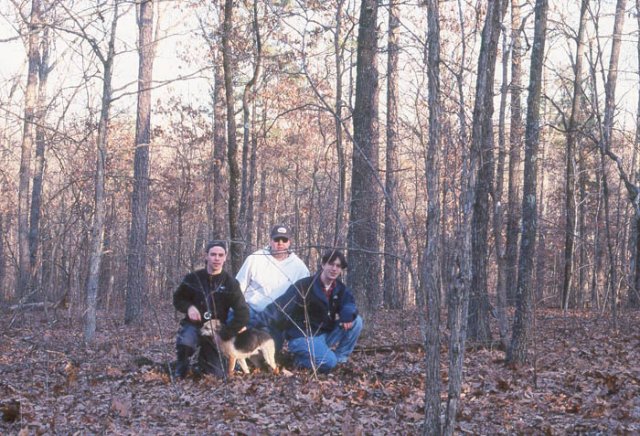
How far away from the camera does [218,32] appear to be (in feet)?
38.2

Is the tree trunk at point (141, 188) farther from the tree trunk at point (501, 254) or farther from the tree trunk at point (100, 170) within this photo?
the tree trunk at point (501, 254)

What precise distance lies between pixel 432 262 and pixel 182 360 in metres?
4.20

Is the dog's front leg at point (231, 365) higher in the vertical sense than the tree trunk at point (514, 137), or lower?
lower

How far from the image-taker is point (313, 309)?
811cm

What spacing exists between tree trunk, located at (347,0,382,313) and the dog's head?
320cm

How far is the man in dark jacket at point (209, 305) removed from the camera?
25.3 ft

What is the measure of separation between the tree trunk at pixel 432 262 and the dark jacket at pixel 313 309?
3.36 m

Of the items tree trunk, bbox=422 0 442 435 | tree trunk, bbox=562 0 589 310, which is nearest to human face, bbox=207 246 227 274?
tree trunk, bbox=422 0 442 435

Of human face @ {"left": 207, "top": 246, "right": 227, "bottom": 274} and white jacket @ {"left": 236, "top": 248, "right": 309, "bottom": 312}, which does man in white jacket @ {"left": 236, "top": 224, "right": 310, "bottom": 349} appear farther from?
human face @ {"left": 207, "top": 246, "right": 227, "bottom": 274}

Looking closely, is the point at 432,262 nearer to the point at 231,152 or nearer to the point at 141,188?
the point at 231,152

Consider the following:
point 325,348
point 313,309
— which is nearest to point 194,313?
point 313,309

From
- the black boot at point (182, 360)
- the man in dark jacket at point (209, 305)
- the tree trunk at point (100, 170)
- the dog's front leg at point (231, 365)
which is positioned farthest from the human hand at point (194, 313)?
Result: the tree trunk at point (100, 170)

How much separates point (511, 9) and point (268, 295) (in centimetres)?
1047

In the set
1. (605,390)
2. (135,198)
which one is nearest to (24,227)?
(135,198)
